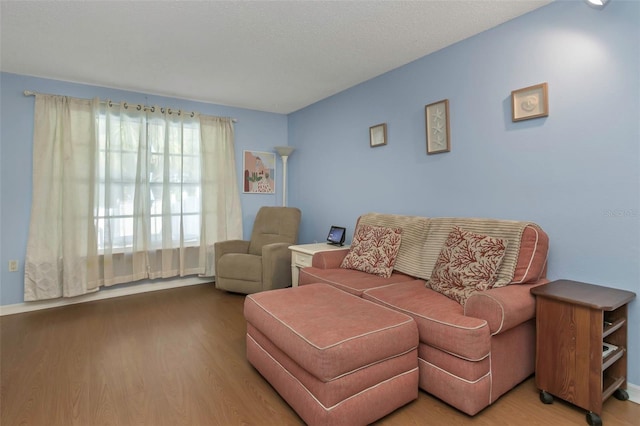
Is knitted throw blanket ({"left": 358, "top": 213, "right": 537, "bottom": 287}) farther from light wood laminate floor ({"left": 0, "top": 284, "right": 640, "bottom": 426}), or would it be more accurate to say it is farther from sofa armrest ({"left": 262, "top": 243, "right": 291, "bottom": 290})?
sofa armrest ({"left": 262, "top": 243, "right": 291, "bottom": 290})

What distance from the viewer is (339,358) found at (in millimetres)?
1464

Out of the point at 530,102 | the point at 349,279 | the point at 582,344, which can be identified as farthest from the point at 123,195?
the point at 582,344

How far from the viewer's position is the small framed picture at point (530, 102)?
2.13 m

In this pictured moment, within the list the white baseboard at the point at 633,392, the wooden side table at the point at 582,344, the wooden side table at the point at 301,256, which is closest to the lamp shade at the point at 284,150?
the wooden side table at the point at 301,256

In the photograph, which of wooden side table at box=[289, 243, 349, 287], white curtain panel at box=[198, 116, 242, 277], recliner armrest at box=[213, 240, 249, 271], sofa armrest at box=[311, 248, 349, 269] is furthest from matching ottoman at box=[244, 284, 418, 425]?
white curtain panel at box=[198, 116, 242, 277]

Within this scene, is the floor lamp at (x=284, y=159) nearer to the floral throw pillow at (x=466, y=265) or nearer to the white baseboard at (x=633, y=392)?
the floral throw pillow at (x=466, y=265)

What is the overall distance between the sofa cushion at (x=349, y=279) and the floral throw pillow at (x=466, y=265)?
1.24 feet

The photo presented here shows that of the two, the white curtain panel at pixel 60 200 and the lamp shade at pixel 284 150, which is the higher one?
the lamp shade at pixel 284 150

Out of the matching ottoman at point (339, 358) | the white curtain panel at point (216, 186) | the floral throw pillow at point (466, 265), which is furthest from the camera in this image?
the white curtain panel at point (216, 186)

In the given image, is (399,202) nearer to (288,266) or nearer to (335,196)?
(335,196)

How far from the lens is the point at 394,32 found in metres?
2.46

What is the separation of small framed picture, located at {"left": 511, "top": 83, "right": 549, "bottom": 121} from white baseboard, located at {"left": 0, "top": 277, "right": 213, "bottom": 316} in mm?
3870

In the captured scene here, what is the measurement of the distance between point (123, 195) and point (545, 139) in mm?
4037

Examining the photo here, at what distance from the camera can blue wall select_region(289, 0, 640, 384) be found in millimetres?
1842
